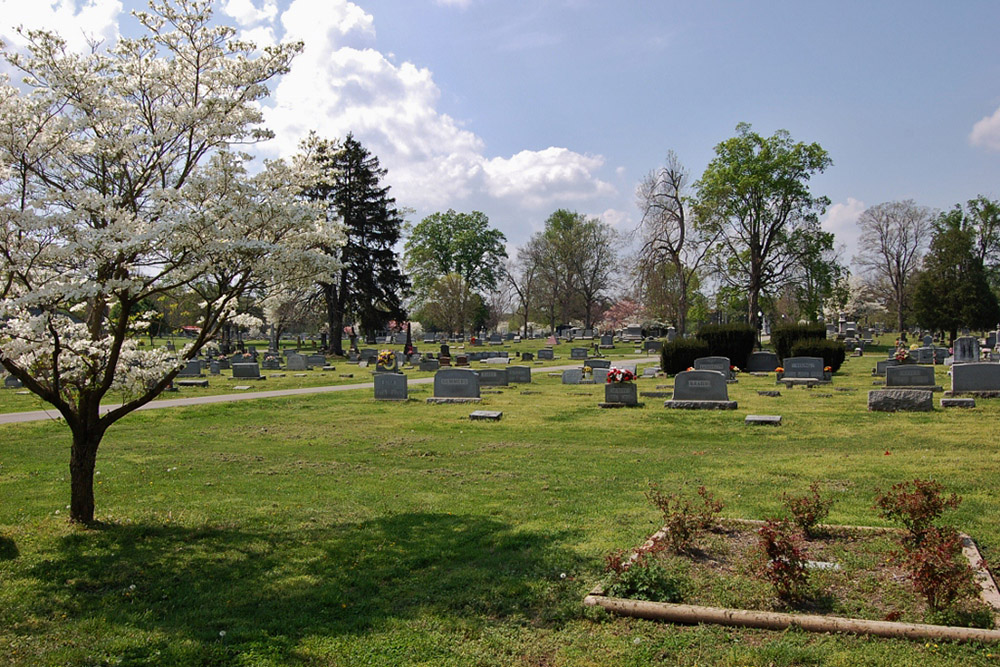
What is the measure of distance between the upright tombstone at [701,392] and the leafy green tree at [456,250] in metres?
65.6

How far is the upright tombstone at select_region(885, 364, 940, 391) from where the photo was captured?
2081 cm

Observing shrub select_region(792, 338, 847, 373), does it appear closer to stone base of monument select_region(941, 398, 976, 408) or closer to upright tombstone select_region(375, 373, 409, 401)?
stone base of monument select_region(941, 398, 976, 408)

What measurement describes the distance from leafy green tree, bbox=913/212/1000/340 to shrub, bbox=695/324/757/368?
99.9 ft

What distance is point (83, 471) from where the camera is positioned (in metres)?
A: 6.86

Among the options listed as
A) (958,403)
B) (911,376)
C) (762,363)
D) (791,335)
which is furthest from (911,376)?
(791,335)

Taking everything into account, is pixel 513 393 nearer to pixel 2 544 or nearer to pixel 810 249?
pixel 2 544

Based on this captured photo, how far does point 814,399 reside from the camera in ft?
62.2

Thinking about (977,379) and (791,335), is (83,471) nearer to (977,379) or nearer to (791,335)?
(977,379)

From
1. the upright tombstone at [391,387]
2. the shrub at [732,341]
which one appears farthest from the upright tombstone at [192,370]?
the shrub at [732,341]

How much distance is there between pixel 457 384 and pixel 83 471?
13477mm

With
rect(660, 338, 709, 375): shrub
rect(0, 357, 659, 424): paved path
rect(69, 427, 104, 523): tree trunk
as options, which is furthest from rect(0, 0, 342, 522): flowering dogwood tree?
rect(660, 338, 709, 375): shrub

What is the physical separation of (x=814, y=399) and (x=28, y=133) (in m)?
18.1

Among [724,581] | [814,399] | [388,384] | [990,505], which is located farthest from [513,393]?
[724,581]

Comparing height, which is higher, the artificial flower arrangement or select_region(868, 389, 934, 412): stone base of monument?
the artificial flower arrangement
